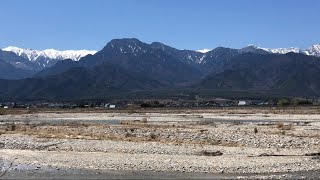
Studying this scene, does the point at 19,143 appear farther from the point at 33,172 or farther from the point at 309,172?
the point at 309,172

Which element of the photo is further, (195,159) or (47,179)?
(195,159)

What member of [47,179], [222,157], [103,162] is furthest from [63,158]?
[222,157]

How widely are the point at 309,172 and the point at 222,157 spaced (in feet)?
25.1

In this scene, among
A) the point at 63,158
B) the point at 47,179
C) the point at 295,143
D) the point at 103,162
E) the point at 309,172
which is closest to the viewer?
the point at 47,179

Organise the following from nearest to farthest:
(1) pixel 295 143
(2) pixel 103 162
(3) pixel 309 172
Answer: (3) pixel 309 172
(2) pixel 103 162
(1) pixel 295 143

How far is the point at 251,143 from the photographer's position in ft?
150

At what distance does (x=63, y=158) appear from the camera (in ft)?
120

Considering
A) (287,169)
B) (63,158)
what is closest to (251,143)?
(287,169)

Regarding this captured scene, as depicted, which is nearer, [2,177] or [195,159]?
[2,177]

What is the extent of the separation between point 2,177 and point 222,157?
15.9 m

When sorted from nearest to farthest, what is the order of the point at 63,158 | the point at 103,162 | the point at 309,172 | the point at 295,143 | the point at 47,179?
the point at 47,179, the point at 309,172, the point at 103,162, the point at 63,158, the point at 295,143

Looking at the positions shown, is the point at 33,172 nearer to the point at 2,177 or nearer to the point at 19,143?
the point at 2,177

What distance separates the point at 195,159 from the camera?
116ft

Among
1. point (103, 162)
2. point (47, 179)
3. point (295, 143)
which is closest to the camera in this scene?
point (47, 179)
